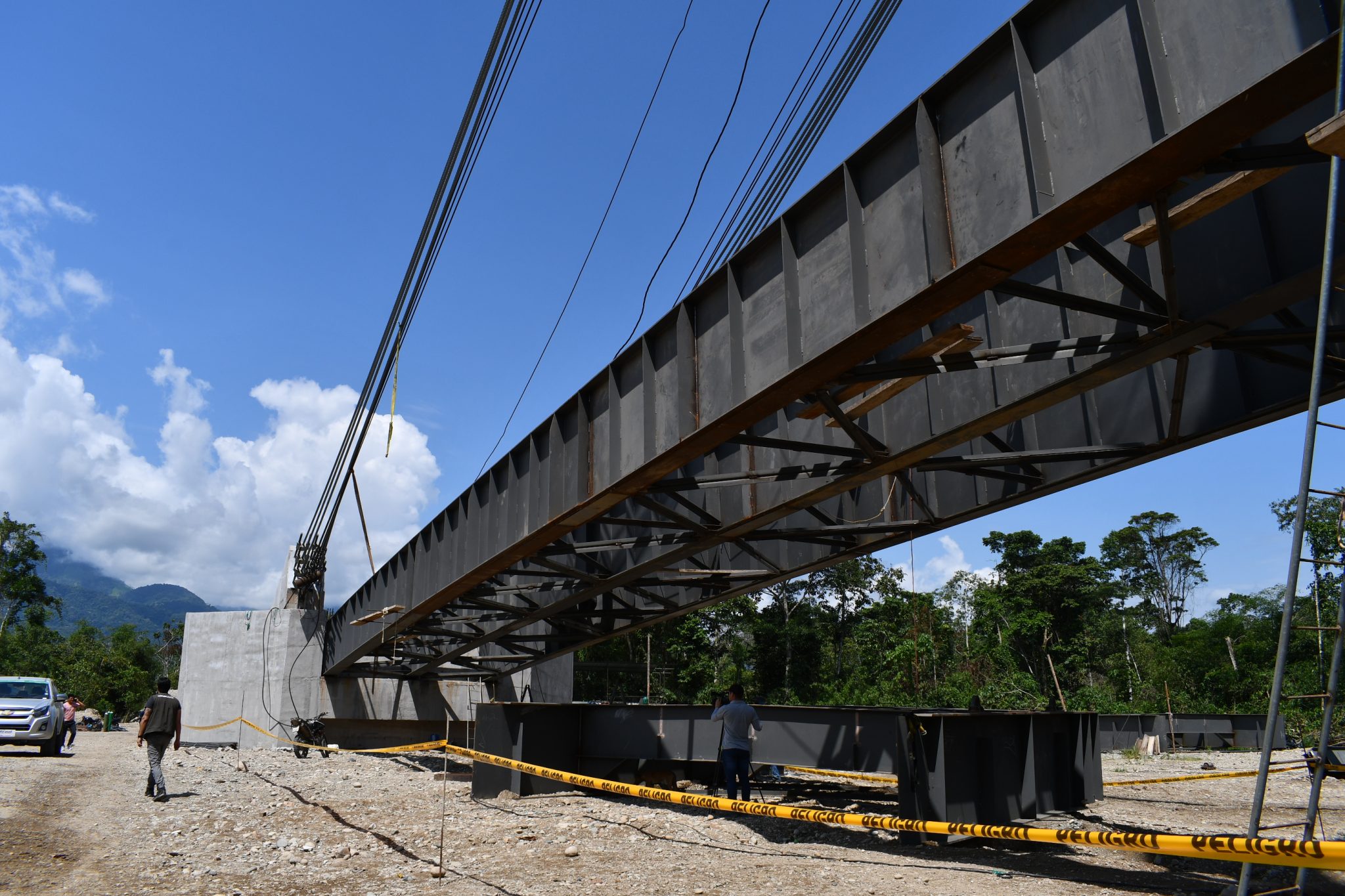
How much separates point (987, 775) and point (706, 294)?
6.06 meters

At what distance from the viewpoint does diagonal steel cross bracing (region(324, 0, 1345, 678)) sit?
556cm

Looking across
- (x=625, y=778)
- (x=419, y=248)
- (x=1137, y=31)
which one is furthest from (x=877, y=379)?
(x=419, y=248)

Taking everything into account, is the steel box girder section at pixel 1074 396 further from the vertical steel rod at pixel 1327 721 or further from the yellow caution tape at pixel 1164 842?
the yellow caution tape at pixel 1164 842

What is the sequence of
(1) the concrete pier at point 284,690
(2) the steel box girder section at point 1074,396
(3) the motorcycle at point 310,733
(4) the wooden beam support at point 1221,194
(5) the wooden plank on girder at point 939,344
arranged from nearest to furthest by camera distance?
(4) the wooden beam support at point 1221,194 → (2) the steel box girder section at point 1074,396 → (5) the wooden plank on girder at point 939,344 → (3) the motorcycle at point 310,733 → (1) the concrete pier at point 284,690

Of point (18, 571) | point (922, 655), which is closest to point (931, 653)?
point (922, 655)

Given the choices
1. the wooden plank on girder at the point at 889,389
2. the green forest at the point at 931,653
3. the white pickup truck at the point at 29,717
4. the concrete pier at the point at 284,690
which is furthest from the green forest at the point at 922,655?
the wooden plank on girder at the point at 889,389

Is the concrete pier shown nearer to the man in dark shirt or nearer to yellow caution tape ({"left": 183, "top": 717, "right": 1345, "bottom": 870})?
the man in dark shirt

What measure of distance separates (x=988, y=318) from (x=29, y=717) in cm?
2111

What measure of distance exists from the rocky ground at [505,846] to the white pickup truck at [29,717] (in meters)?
4.95

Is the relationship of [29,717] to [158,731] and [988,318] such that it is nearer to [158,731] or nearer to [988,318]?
[158,731]

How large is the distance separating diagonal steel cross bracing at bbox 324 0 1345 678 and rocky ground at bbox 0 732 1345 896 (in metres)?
3.75

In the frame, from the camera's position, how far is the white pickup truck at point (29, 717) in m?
19.6

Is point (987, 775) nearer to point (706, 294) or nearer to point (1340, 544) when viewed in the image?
point (1340, 544)

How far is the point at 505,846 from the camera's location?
9.81 m
